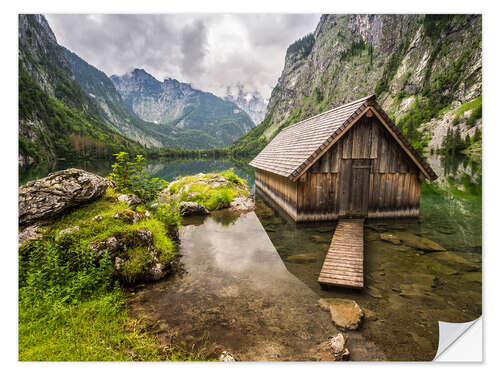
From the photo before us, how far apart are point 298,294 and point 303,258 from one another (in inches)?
96.1

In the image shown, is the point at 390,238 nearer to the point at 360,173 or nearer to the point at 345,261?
the point at 360,173

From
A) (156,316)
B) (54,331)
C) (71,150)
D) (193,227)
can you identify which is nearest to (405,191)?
(193,227)

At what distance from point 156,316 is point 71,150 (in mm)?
25262

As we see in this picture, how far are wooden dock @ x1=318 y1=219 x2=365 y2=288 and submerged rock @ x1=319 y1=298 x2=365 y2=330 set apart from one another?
57 centimetres

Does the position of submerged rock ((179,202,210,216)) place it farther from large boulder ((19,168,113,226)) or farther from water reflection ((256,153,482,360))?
large boulder ((19,168,113,226))

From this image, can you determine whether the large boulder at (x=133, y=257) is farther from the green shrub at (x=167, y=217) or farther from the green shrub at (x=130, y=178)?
the green shrub at (x=130, y=178)

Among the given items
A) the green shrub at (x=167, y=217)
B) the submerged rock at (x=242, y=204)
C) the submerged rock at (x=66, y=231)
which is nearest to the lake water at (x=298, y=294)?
the green shrub at (x=167, y=217)

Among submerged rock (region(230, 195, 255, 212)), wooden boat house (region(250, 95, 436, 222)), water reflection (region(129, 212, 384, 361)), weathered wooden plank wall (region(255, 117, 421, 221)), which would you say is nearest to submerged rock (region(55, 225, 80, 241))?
water reflection (region(129, 212, 384, 361))

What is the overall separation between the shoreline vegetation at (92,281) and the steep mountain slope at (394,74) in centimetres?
3980

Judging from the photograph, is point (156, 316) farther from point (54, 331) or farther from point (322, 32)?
point (322, 32)

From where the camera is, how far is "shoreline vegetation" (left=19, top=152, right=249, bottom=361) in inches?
149

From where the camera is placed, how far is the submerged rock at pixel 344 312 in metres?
4.61

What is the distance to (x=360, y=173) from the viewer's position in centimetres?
1122
